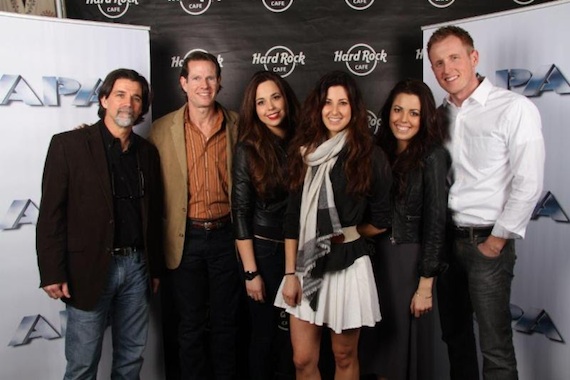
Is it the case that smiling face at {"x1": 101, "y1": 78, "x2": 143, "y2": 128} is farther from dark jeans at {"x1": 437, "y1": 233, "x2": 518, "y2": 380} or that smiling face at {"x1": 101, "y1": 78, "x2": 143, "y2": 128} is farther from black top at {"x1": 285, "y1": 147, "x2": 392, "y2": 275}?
dark jeans at {"x1": 437, "y1": 233, "x2": 518, "y2": 380}

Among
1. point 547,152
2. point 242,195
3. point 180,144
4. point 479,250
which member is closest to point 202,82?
point 180,144

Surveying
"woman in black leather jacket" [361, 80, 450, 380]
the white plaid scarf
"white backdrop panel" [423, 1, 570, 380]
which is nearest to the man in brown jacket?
the white plaid scarf

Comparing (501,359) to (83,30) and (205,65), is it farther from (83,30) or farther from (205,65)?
(83,30)

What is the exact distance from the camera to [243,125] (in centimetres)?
236

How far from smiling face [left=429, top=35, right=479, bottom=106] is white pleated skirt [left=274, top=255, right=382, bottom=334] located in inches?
36.0

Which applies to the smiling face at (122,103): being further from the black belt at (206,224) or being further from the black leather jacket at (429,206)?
the black leather jacket at (429,206)

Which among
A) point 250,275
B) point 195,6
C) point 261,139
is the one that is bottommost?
point 250,275

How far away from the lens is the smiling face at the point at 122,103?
7.42 ft

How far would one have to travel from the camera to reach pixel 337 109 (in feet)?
6.67

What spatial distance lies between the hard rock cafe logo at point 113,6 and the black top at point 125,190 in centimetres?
118

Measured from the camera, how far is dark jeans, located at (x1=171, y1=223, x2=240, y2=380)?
Answer: 8.39 feet

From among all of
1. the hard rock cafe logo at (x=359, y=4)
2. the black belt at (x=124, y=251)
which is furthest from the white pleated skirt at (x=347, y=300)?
the hard rock cafe logo at (x=359, y=4)

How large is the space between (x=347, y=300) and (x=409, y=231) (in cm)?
45

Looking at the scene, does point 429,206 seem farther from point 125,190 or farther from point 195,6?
point 195,6
